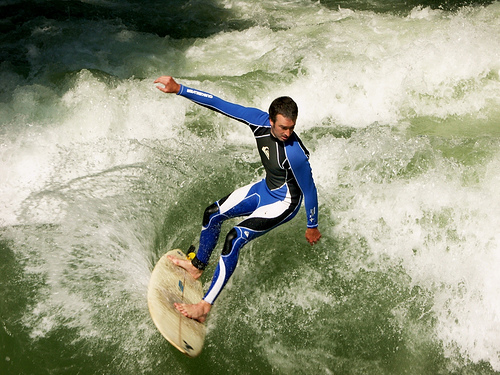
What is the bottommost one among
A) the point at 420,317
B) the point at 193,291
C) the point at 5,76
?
the point at 420,317

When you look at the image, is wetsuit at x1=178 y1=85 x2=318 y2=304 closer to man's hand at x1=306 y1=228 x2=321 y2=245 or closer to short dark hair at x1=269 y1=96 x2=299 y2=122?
man's hand at x1=306 y1=228 x2=321 y2=245

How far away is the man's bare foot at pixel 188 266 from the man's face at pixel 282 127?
49.6 inches

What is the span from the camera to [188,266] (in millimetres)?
3766

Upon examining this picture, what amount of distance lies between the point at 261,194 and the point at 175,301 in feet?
3.11

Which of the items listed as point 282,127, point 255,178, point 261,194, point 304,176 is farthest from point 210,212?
point 255,178

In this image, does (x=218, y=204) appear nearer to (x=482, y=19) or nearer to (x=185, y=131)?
(x=185, y=131)

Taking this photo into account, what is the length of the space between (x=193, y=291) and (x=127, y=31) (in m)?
5.13

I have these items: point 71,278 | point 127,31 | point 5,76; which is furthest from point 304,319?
point 127,31

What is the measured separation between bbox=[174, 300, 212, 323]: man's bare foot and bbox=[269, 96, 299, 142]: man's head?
125 cm

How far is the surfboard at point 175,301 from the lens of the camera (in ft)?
10.2

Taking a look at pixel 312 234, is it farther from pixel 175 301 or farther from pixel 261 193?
pixel 175 301

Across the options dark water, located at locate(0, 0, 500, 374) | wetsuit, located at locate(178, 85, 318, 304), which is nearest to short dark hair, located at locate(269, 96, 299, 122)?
wetsuit, located at locate(178, 85, 318, 304)

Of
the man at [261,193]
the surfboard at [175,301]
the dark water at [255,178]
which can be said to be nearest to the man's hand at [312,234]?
the man at [261,193]

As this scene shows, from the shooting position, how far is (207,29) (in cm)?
806
